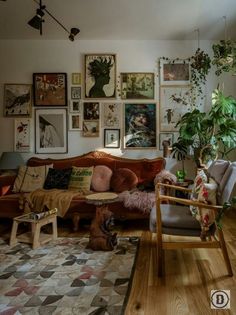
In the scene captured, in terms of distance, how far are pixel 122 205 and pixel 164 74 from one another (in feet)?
7.24

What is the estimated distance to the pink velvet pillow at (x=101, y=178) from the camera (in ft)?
13.1

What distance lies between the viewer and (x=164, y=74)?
14.7 feet

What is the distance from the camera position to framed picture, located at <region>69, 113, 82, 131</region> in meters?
4.55

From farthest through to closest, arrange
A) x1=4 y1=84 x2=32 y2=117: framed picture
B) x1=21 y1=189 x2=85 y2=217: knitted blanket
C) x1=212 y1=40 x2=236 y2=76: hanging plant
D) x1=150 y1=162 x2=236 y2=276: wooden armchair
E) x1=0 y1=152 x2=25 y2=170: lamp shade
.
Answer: x1=4 y1=84 x2=32 y2=117: framed picture < x1=0 y1=152 x2=25 y2=170: lamp shade < x1=212 y1=40 x2=236 y2=76: hanging plant < x1=21 y1=189 x2=85 y2=217: knitted blanket < x1=150 y1=162 x2=236 y2=276: wooden armchair

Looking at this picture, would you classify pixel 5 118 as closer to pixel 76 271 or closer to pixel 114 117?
pixel 114 117

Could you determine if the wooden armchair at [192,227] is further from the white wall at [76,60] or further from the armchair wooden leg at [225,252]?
the white wall at [76,60]

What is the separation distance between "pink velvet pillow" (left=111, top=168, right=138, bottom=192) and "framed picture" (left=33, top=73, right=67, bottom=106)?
1.46 metres

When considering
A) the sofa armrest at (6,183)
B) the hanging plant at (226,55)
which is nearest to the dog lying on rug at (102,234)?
the sofa armrest at (6,183)

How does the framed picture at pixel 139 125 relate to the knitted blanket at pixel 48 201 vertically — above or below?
above

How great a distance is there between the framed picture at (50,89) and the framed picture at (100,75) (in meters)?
0.38

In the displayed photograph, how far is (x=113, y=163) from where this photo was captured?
4277mm

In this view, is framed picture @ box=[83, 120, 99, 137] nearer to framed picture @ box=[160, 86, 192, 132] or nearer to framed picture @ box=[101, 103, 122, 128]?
framed picture @ box=[101, 103, 122, 128]

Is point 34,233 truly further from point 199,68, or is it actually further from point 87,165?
point 199,68

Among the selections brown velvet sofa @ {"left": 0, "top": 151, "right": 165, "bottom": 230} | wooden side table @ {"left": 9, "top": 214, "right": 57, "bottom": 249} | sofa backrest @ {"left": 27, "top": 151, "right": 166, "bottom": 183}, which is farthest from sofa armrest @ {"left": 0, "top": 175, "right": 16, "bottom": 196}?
wooden side table @ {"left": 9, "top": 214, "right": 57, "bottom": 249}
